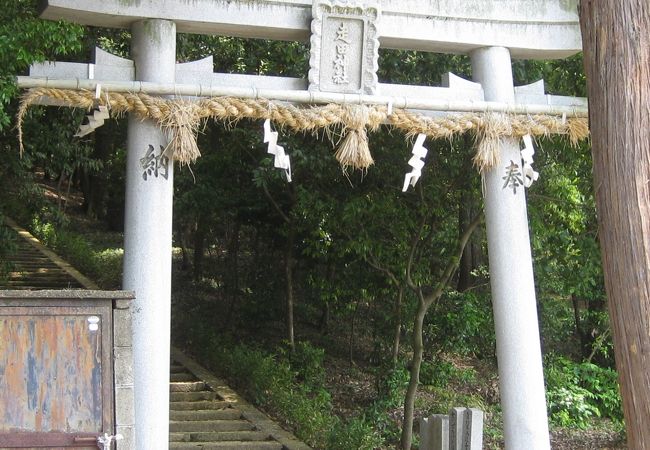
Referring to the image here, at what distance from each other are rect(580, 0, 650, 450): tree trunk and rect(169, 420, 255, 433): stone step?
6.03 m

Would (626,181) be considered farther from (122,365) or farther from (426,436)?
(426,436)

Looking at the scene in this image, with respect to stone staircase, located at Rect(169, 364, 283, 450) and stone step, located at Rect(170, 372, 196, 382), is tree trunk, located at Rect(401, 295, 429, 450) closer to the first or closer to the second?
stone staircase, located at Rect(169, 364, 283, 450)

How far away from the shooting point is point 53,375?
4422mm

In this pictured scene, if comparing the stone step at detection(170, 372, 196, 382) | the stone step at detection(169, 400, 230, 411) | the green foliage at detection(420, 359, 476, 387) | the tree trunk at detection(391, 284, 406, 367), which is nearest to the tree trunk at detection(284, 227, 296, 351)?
the tree trunk at detection(391, 284, 406, 367)

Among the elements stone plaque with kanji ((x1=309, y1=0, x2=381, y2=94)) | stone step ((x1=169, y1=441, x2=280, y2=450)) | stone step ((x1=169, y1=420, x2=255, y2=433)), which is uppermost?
stone plaque with kanji ((x1=309, y1=0, x2=381, y2=94))

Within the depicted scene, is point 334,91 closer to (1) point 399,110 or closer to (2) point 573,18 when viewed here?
(1) point 399,110

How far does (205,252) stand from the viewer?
14852 millimetres

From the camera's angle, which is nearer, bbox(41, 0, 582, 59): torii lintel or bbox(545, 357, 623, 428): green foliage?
bbox(41, 0, 582, 59): torii lintel

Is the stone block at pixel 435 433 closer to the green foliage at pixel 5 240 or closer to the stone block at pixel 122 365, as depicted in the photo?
the stone block at pixel 122 365

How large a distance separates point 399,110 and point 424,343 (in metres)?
5.98

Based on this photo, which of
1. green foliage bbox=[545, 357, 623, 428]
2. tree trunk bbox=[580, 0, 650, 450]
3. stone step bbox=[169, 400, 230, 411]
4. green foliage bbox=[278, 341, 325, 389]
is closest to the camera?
tree trunk bbox=[580, 0, 650, 450]

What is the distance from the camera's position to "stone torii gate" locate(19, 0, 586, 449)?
570 centimetres

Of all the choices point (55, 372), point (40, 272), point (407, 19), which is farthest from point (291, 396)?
point (40, 272)

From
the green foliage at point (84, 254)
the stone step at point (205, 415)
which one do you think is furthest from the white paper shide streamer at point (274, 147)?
the green foliage at point (84, 254)
